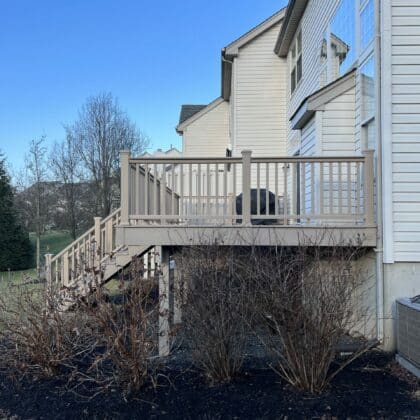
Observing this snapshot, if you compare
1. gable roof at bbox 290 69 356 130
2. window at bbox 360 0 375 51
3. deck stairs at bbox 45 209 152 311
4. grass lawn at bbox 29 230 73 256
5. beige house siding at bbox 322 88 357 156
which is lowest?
grass lawn at bbox 29 230 73 256

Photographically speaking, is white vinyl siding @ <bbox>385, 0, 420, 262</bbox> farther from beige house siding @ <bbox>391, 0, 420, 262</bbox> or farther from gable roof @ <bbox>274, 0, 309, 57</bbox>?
gable roof @ <bbox>274, 0, 309, 57</bbox>

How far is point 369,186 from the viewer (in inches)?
228

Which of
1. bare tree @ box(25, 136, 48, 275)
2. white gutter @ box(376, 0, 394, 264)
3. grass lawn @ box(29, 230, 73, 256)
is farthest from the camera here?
grass lawn @ box(29, 230, 73, 256)

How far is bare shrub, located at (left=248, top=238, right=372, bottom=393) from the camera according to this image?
4.29 metres

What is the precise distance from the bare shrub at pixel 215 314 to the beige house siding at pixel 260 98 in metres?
8.24

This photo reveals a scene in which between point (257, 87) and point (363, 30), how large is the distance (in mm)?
6351

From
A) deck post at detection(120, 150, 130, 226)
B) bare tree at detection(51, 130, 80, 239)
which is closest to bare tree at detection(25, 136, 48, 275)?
bare tree at detection(51, 130, 80, 239)

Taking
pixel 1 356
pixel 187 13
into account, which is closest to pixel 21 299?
pixel 1 356

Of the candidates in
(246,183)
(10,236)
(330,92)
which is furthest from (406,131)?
(10,236)

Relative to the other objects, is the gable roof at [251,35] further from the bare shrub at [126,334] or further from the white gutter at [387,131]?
the bare shrub at [126,334]

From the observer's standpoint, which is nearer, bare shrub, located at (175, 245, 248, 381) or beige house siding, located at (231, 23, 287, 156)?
bare shrub, located at (175, 245, 248, 381)

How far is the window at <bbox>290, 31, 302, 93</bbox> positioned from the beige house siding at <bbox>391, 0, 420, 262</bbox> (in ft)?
17.7

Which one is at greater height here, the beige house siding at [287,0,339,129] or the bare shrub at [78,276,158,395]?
the beige house siding at [287,0,339,129]

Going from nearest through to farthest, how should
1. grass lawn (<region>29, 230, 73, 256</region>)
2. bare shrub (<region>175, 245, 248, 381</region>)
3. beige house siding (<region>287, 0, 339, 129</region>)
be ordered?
1. bare shrub (<region>175, 245, 248, 381</region>)
2. beige house siding (<region>287, 0, 339, 129</region>)
3. grass lawn (<region>29, 230, 73, 256</region>)
